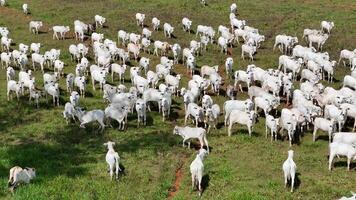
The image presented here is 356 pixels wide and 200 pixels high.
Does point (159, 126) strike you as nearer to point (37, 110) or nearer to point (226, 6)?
point (37, 110)

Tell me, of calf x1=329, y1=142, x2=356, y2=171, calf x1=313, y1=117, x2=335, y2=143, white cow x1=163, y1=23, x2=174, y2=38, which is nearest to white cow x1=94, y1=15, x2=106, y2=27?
white cow x1=163, y1=23, x2=174, y2=38

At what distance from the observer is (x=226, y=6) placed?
58.3 m

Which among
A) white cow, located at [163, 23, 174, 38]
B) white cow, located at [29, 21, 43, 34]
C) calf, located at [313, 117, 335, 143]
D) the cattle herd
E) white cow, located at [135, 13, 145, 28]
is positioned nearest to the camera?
calf, located at [313, 117, 335, 143]

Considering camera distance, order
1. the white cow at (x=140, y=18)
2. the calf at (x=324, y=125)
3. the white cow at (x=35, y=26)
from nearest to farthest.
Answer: the calf at (x=324, y=125)
the white cow at (x=35, y=26)
the white cow at (x=140, y=18)

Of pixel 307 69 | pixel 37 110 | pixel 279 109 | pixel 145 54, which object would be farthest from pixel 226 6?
pixel 37 110

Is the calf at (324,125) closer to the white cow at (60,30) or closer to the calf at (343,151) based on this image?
the calf at (343,151)

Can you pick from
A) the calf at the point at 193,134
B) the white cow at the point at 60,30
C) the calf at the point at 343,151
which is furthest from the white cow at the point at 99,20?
the calf at the point at 343,151

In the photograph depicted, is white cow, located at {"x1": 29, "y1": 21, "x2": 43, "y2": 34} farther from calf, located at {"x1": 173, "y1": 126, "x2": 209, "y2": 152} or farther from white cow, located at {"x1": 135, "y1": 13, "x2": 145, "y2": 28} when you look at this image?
calf, located at {"x1": 173, "y1": 126, "x2": 209, "y2": 152}

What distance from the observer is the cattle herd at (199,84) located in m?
30.7

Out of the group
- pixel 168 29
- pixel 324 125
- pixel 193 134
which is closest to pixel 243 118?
pixel 193 134

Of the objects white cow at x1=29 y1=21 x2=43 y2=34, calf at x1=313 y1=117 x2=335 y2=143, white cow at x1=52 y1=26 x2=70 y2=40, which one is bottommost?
calf at x1=313 y1=117 x2=335 y2=143

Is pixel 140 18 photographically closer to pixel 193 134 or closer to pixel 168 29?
pixel 168 29

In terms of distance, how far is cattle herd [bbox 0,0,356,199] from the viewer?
101 ft

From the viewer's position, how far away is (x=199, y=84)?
37.0 metres
